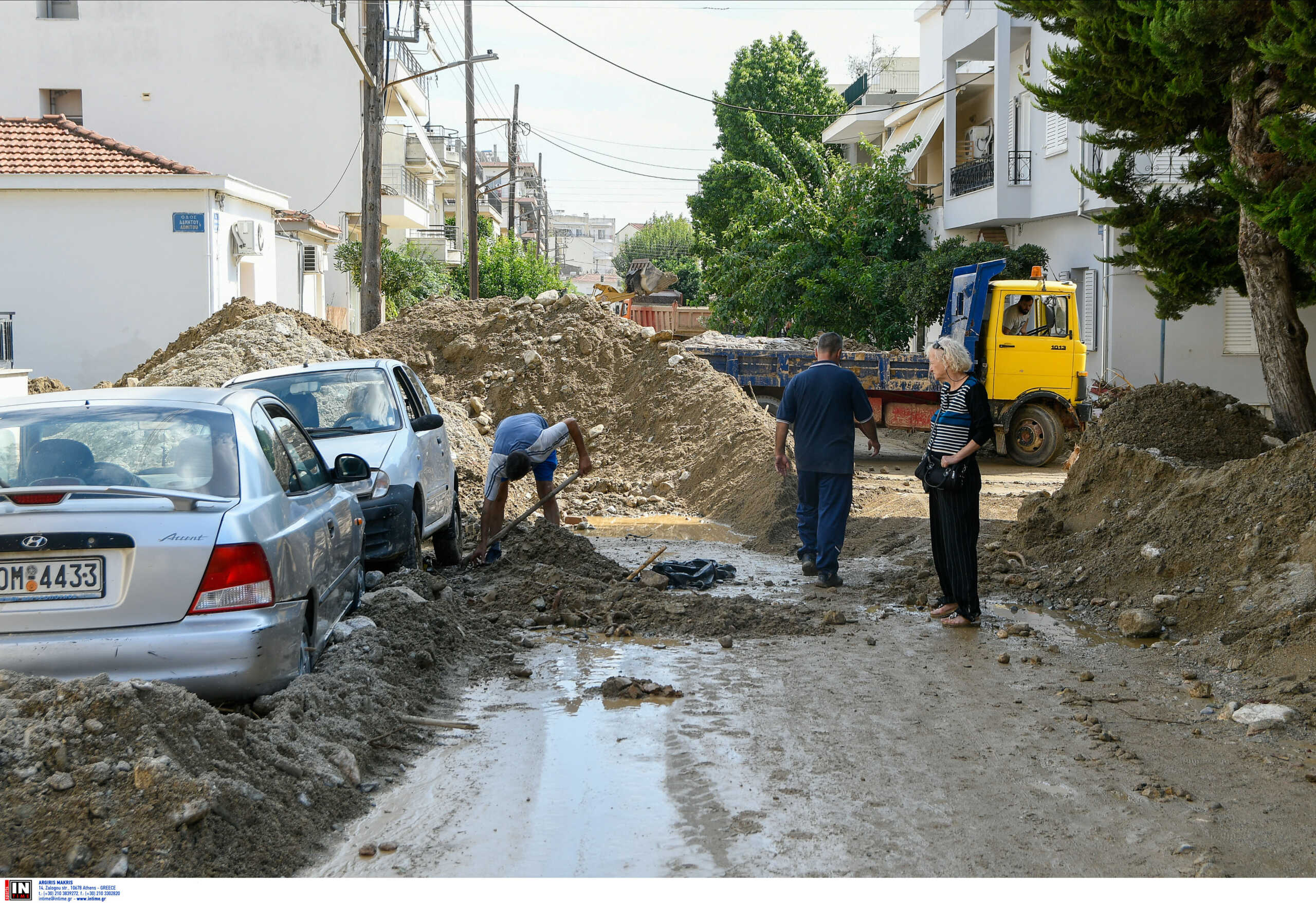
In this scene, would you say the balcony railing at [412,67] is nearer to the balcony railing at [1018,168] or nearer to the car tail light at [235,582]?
the balcony railing at [1018,168]

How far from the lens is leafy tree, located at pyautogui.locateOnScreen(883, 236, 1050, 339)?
22078mm

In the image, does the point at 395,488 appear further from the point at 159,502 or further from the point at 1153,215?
the point at 1153,215

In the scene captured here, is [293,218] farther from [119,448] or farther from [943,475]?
[119,448]

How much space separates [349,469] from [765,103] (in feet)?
148

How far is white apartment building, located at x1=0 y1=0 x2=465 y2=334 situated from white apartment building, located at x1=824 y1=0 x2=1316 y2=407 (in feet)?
57.9

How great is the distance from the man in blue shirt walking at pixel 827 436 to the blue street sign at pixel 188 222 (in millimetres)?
16574

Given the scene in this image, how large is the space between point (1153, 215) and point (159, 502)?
9497 mm

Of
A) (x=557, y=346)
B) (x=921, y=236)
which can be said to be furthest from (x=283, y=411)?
(x=921, y=236)

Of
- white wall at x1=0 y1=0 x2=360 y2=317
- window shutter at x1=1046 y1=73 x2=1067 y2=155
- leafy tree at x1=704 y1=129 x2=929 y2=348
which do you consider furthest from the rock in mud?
white wall at x1=0 y1=0 x2=360 y2=317

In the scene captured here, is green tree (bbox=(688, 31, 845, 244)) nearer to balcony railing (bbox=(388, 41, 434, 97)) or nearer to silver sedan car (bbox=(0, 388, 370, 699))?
balcony railing (bbox=(388, 41, 434, 97))

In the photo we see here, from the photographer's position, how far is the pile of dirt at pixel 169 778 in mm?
3436

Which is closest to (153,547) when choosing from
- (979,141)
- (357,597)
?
(357,597)

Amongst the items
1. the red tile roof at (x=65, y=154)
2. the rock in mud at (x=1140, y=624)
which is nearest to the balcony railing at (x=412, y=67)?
the red tile roof at (x=65, y=154)

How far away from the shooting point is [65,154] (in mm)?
22578
